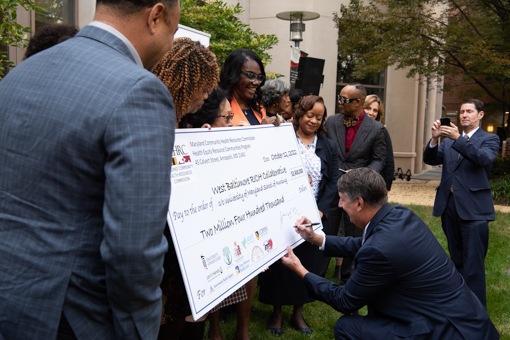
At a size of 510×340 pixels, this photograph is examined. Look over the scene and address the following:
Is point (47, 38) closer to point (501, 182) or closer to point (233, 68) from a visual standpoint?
point (233, 68)

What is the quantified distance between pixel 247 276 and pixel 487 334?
4.82 feet

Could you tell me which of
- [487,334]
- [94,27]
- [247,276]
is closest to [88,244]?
[94,27]

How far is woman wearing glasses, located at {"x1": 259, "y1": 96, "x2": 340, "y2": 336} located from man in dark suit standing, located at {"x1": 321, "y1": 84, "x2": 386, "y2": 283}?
0.72 m

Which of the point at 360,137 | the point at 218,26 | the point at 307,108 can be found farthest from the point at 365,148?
the point at 218,26

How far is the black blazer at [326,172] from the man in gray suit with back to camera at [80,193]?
10.2ft

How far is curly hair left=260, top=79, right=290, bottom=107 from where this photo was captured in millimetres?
4730

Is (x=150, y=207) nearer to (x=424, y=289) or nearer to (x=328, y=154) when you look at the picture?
(x=424, y=289)

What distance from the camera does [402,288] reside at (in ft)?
8.30

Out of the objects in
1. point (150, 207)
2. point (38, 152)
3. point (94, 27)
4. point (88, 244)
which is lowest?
point (88, 244)

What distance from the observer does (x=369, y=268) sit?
2496 millimetres

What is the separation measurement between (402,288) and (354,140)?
267 centimetres

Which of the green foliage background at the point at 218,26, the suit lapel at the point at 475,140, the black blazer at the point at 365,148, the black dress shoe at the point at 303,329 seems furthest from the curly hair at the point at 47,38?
the green foliage background at the point at 218,26

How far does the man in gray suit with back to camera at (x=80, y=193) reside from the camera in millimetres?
1076

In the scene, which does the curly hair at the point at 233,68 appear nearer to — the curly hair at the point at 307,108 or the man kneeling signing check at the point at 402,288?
the curly hair at the point at 307,108
